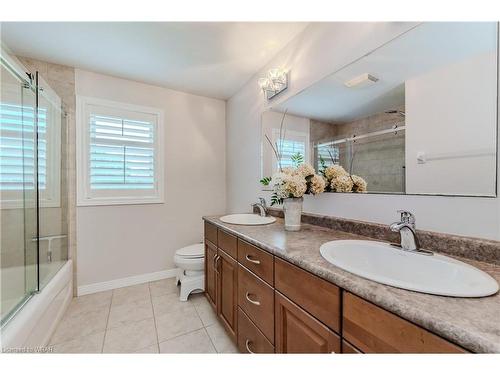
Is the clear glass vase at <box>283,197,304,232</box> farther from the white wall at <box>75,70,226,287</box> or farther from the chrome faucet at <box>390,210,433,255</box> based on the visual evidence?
the white wall at <box>75,70,226,287</box>

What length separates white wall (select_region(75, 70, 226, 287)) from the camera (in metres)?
2.14

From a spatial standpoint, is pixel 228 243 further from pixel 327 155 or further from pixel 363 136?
pixel 363 136

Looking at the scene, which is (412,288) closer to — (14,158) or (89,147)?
(14,158)

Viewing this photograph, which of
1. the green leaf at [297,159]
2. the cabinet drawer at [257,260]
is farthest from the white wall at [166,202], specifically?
the cabinet drawer at [257,260]

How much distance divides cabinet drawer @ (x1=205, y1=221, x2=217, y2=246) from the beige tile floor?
2.12ft

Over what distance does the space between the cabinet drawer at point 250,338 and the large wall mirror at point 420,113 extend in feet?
3.15

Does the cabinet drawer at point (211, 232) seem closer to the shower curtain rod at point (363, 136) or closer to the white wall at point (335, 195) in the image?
the white wall at point (335, 195)

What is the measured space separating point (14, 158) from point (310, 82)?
7.59 feet

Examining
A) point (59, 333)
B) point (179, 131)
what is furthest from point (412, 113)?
point (59, 333)

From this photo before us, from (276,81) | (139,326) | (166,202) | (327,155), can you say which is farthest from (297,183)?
(166,202)

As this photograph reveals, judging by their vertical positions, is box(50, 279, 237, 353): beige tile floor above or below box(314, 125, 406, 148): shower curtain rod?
below

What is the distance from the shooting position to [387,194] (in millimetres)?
1060

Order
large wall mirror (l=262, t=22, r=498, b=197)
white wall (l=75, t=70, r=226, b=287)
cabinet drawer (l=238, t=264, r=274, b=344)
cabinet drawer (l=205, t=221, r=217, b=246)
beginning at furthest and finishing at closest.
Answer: white wall (l=75, t=70, r=226, b=287) < cabinet drawer (l=205, t=221, r=217, b=246) < cabinet drawer (l=238, t=264, r=274, b=344) < large wall mirror (l=262, t=22, r=498, b=197)

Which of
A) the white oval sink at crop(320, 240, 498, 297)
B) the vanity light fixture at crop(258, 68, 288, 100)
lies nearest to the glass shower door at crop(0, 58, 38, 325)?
the vanity light fixture at crop(258, 68, 288, 100)
